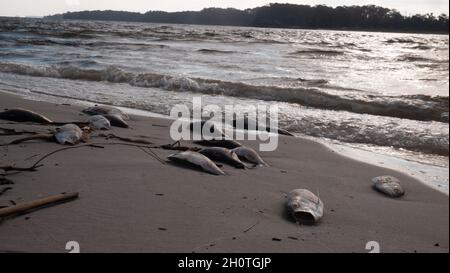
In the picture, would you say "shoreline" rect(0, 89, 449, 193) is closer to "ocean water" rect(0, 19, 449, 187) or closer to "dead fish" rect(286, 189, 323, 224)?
"ocean water" rect(0, 19, 449, 187)

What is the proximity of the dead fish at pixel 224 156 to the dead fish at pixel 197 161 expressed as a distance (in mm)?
264

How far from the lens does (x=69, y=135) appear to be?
5430 millimetres

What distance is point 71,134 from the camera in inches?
215

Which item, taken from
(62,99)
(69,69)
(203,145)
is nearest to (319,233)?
(203,145)

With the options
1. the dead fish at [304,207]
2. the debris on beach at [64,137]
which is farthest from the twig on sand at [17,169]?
the dead fish at [304,207]

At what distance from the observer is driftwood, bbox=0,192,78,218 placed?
3064 millimetres

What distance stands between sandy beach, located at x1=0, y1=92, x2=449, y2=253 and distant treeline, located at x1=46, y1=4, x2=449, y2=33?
40232 mm

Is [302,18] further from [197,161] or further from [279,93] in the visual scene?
[197,161]

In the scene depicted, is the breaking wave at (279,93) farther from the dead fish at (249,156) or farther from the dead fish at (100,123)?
the dead fish at (100,123)

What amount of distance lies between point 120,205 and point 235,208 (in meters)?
0.94

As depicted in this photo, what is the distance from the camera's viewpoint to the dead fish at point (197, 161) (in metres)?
4.64

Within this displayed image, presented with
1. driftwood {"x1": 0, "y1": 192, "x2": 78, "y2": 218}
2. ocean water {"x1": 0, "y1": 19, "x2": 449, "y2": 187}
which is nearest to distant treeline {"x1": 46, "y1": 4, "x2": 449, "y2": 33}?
ocean water {"x1": 0, "y1": 19, "x2": 449, "y2": 187}

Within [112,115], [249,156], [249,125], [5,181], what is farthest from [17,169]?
[249,125]
